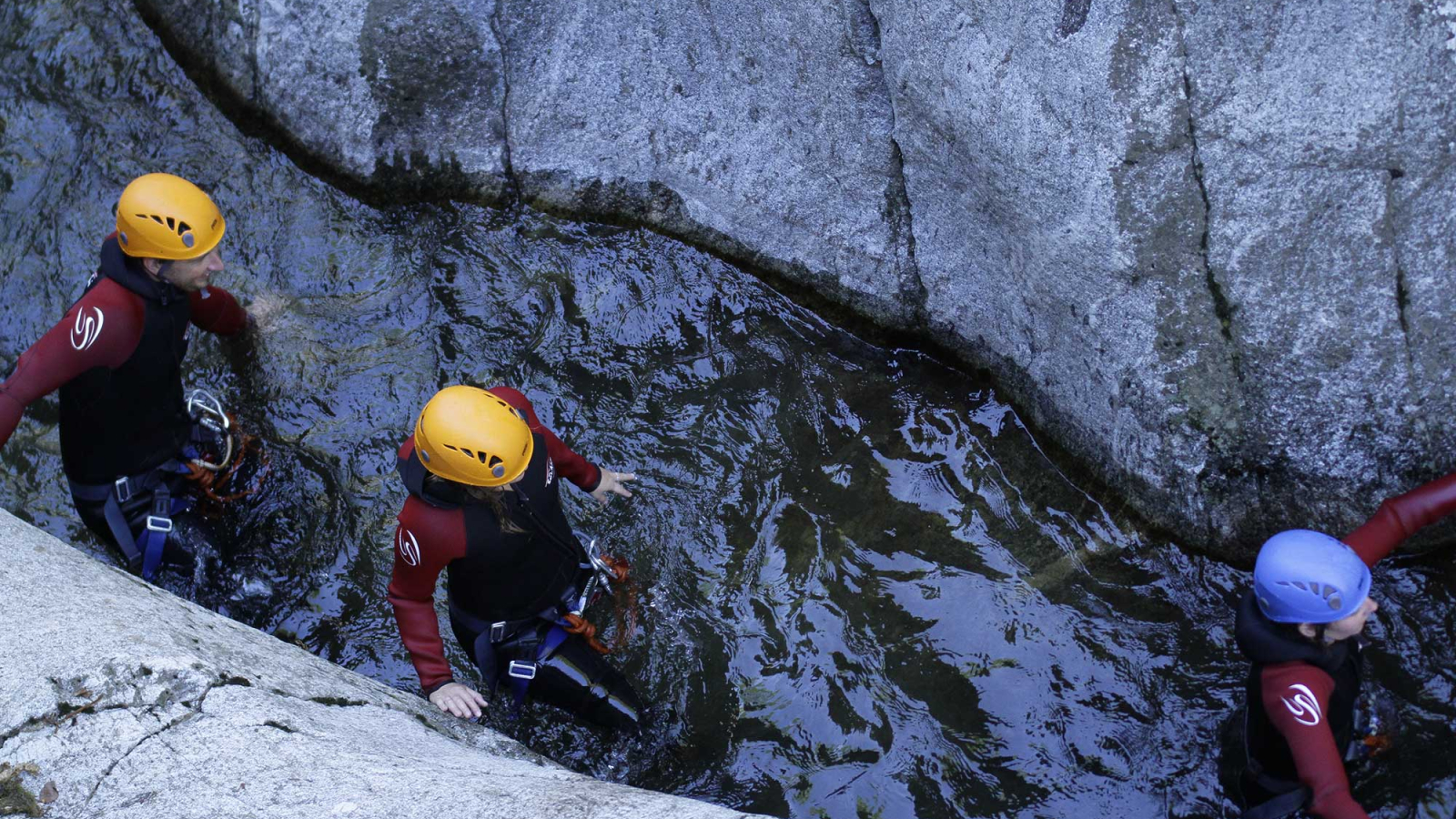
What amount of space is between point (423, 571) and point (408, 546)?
0.12 metres

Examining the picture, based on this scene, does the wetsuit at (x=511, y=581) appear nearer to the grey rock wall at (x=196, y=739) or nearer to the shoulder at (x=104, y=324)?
the grey rock wall at (x=196, y=739)

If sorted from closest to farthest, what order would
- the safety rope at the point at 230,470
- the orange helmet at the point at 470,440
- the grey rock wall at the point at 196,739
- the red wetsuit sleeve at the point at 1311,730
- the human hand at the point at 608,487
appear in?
the grey rock wall at the point at 196,739, the red wetsuit sleeve at the point at 1311,730, the orange helmet at the point at 470,440, the human hand at the point at 608,487, the safety rope at the point at 230,470

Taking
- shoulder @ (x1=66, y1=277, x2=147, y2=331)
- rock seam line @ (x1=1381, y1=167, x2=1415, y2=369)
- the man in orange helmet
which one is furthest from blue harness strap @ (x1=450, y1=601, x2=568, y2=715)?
rock seam line @ (x1=1381, y1=167, x2=1415, y2=369)

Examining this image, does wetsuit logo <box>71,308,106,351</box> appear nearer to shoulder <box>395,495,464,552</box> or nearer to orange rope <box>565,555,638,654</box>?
shoulder <box>395,495,464,552</box>

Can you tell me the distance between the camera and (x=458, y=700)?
401 cm

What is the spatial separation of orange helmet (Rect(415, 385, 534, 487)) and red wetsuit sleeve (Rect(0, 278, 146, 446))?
1490mm

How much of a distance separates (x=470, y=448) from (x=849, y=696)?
2061 millimetres

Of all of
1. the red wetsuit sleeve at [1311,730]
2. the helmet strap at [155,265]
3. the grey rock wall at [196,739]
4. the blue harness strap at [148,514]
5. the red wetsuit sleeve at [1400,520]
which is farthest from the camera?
the blue harness strap at [148,514]

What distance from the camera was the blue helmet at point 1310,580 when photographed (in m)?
3.48

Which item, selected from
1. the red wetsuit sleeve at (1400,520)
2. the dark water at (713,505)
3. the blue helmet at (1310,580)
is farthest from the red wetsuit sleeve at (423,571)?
the red wetsuit sleeve at (1400,520)

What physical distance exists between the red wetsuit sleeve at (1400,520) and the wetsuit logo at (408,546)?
3.43 m

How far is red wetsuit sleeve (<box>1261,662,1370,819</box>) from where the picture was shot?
339 cm

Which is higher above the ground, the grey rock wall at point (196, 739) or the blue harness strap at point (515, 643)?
the blue harness strap at point (515, 643)

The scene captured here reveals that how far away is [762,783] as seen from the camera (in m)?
4.54
